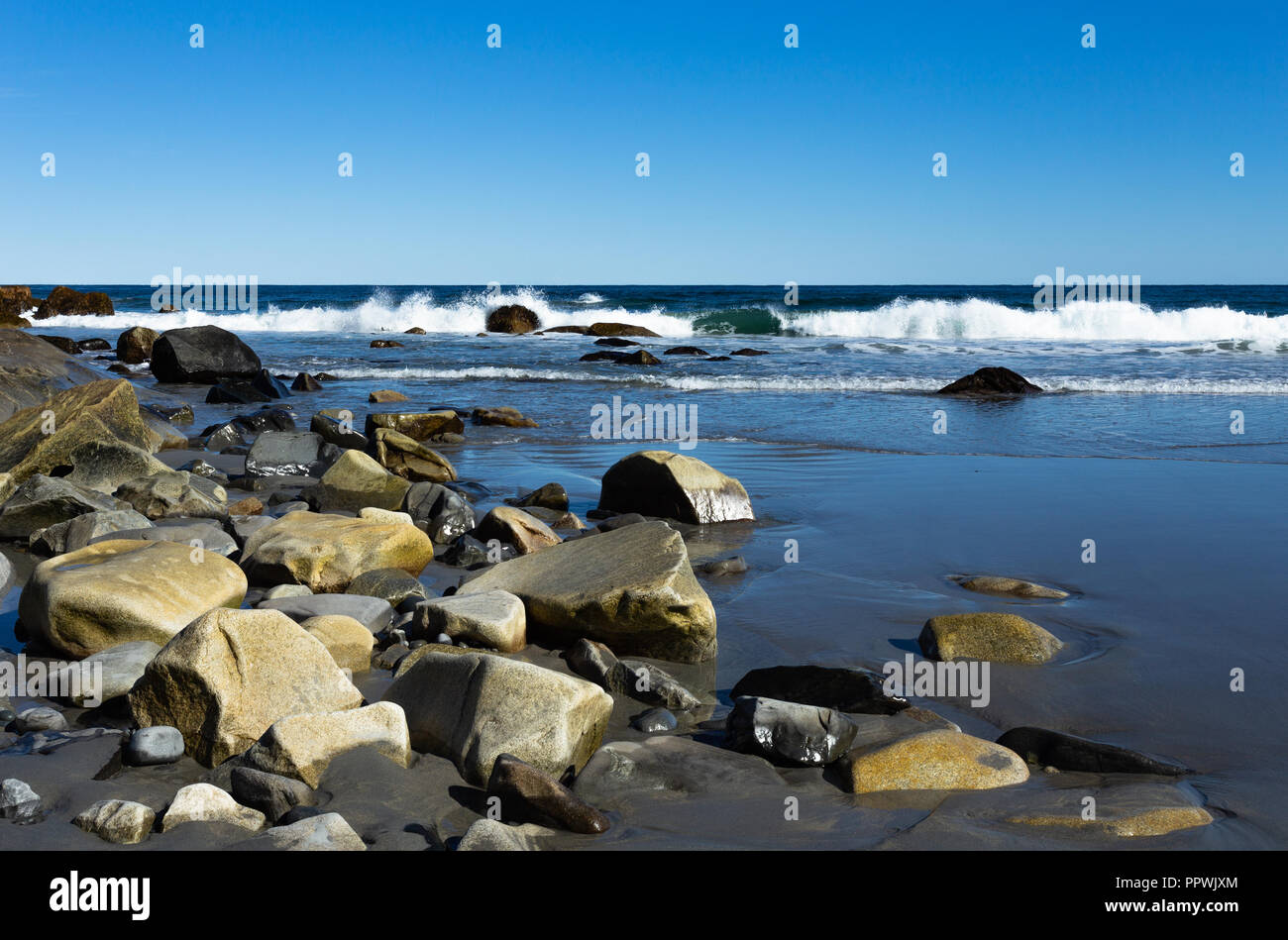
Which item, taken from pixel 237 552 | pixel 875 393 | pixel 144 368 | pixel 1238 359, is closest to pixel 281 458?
pixel 237 552

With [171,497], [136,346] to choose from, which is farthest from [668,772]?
[136,346]

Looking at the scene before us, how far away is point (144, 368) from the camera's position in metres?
19.8

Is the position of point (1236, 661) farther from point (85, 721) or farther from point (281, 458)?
point (281, 458)

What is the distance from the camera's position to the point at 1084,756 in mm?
3129

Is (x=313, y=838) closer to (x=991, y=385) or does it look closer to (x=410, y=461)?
(x=410, y=461)

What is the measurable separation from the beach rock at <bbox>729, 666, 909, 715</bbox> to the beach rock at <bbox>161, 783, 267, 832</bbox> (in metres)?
1.70

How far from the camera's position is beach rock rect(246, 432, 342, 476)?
8.47m

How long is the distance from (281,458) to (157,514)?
2.07 meters

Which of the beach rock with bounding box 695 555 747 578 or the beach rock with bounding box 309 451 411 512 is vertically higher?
the beach rock with bounding box 309 451 411 512

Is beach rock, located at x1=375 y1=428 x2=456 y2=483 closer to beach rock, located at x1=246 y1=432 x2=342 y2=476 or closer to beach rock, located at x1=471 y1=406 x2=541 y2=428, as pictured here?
beach rock, located at x1=246 y1=432 x2=342 y2=476

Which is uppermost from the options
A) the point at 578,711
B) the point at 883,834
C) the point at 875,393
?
the point at 875,393

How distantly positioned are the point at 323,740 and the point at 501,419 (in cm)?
927

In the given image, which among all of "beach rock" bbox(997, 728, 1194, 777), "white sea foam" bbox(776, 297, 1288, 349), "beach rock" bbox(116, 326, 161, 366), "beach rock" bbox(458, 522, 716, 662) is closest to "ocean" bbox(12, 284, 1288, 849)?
"beach rock" bbox(997, 728, 1194, 777)

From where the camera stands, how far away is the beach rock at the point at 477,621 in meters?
4.08
